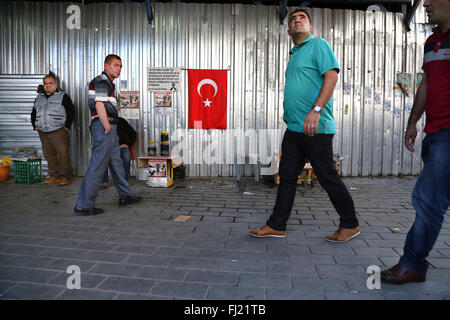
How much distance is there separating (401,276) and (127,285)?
1.94 metres

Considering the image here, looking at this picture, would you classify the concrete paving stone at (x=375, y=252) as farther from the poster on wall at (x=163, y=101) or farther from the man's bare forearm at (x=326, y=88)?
the poster on wall at (x=163, y=101)

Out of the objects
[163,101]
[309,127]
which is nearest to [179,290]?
[309,127]

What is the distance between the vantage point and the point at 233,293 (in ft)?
7.32

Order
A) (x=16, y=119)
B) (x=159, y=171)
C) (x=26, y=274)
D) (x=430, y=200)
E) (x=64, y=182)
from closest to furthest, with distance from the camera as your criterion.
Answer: (x=430, y=200), (x=26, y=274), (x=159, y=171), (x=64, y=182), (x=16, y=119)

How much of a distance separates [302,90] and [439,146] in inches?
53.9

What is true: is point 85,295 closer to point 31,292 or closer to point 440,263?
point 31,292

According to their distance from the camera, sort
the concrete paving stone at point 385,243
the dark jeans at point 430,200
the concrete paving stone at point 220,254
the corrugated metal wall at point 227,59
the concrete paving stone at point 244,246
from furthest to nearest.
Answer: the corrugated metal wall at point 227,59, the concrete paving stone at point 385,243, the concrete paving stone at point 244,246, the concrete paving stone at point 220,254, the dark jeans at point 430,200

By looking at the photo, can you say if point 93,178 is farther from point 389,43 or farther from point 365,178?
point 389,43

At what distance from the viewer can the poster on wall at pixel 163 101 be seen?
25.1ft

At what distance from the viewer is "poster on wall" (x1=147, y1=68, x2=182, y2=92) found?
761 centimetres

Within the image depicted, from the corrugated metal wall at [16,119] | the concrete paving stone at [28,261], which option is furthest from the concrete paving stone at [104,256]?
the corrugated metal wall at [16,119]

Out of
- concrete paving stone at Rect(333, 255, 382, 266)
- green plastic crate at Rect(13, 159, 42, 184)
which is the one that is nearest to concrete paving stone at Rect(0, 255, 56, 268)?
concrete paving stone at Rect(333, 255, 382, 266)

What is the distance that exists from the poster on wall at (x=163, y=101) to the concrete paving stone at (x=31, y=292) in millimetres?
5724

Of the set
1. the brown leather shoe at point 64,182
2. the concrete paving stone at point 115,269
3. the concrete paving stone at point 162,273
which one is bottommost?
the concrete paving stone at point 162,273
